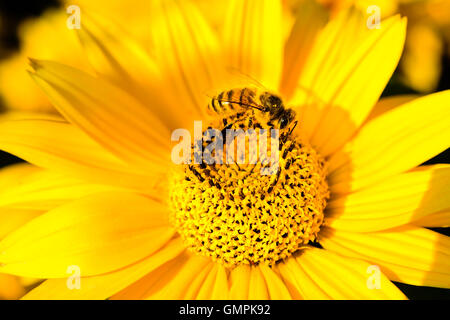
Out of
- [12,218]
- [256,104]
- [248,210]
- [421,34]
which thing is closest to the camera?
[248,210]

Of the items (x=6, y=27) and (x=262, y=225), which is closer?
(x=262, y=225)

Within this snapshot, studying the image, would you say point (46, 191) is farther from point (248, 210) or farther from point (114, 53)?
point (248, 210)

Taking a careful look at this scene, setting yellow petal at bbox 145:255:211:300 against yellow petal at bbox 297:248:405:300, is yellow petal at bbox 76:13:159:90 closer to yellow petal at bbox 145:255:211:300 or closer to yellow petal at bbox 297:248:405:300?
yellow petal at bbox 145:255:211:300

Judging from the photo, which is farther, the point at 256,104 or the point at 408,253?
the point at 256,104

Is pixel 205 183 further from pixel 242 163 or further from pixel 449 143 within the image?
pixel 449 143

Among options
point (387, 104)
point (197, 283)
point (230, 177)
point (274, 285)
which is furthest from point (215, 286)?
point (387, 104)

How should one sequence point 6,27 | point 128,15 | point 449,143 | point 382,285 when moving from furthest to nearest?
point 6,27 → point 128,15 → point 449,143 → point 382,285

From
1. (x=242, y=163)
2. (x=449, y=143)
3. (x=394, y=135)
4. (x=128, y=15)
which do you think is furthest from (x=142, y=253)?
(x=128, y=15)
